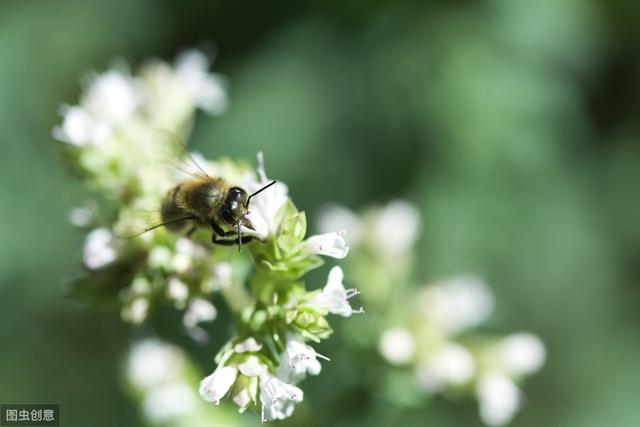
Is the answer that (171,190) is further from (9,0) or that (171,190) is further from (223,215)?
(9,0)

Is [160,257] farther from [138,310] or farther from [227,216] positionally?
[227,216]

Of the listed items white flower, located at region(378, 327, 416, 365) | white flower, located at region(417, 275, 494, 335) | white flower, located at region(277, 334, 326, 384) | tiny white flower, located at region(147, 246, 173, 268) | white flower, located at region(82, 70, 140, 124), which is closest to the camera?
white flower, located at region(277, 334, 326, 384)

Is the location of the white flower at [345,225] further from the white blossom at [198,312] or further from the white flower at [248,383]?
the white flower at [248,383]

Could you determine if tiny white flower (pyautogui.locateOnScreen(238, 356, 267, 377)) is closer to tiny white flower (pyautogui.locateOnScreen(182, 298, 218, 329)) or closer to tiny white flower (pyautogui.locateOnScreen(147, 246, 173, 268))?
tiny white flower (pyautogui.locateOnScreen(182, 298, 218, 329))

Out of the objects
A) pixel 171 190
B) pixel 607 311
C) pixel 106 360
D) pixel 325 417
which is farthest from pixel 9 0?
pixel 607 311

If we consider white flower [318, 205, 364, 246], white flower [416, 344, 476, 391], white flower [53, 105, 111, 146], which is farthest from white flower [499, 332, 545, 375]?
white flower [53, 105, 111, 146]

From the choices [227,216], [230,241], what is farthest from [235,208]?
[230,241]
